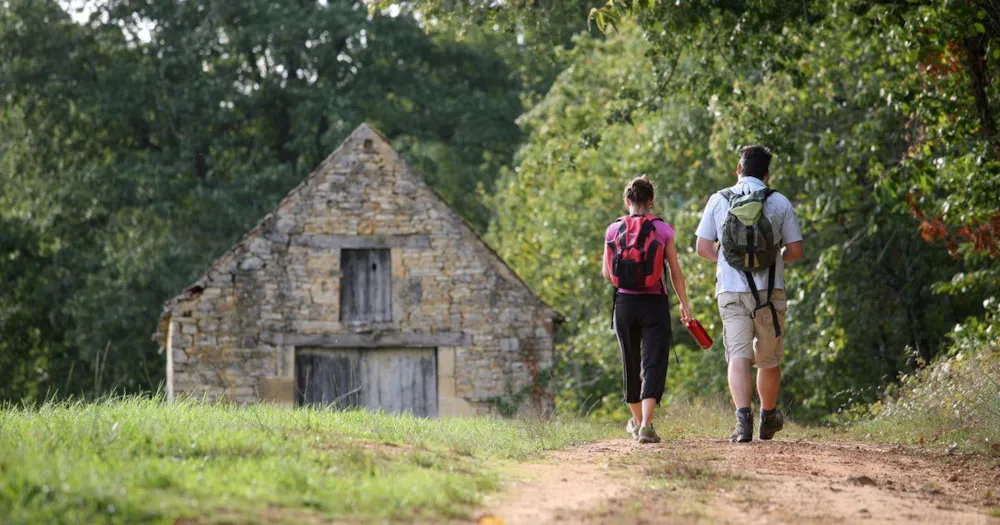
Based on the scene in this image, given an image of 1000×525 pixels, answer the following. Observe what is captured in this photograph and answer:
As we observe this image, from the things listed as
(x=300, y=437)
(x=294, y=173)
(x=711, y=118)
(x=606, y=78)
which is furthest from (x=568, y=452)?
(x=294, y=173)

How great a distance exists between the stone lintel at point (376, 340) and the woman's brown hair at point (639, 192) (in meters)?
9.02

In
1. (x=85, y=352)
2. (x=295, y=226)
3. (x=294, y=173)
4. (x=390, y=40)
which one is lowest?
(x=85, y=352)

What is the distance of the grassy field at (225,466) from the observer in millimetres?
4984

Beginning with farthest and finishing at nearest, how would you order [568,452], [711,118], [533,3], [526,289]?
[711,118] < [526,289] < [533,3] < [568,452]

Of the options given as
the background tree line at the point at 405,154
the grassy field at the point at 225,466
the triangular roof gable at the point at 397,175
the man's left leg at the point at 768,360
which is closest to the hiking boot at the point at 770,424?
the man's left leg at the point at 768,360

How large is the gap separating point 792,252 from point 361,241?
10.1 m

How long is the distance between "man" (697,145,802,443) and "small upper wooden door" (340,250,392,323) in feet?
32.0

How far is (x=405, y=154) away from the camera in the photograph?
2841cm

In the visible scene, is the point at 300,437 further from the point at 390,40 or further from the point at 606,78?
the point at 390,40

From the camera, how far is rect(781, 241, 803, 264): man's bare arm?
26.8ft

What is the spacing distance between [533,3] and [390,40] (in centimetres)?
1640

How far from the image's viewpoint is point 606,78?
2528cm

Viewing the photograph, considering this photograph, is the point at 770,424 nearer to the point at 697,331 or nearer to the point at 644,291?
the point at 697,331

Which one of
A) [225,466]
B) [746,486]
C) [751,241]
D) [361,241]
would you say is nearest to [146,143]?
[361,241]
